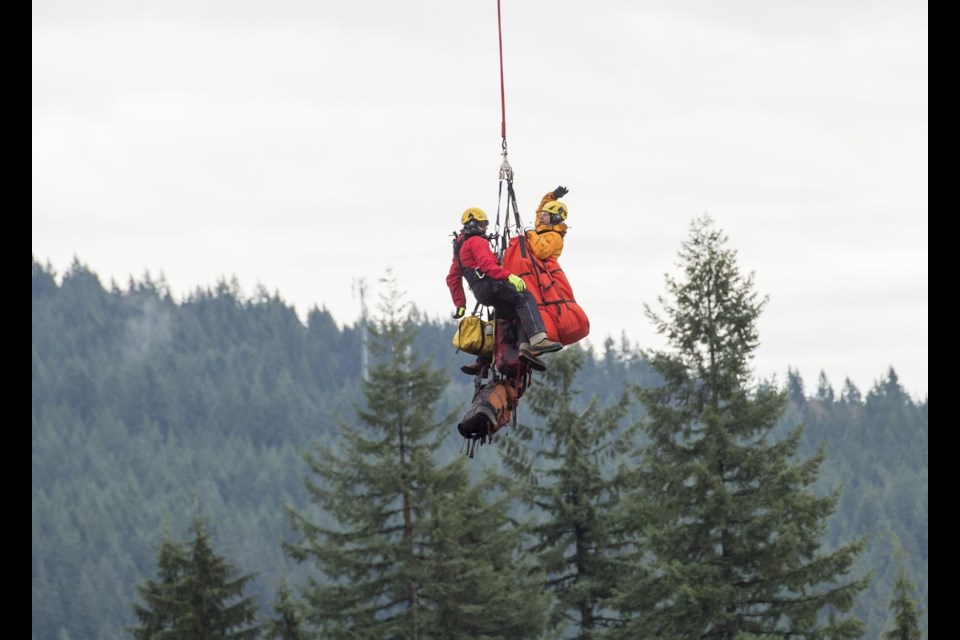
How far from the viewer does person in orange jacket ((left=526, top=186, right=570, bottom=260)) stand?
18.6 metres

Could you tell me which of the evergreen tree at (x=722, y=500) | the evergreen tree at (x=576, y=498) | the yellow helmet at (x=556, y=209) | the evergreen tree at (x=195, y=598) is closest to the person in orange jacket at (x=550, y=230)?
the yellow helmet at (x=556, y=209)

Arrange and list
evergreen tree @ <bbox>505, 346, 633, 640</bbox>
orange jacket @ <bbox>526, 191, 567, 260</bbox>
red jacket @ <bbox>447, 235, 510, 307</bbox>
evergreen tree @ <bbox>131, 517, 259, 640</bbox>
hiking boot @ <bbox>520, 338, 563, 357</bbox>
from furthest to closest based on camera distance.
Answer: evergreen tree @ <bbox>505, 346, 633, 640</bbox>
evergreen tree @ <bbox>131, 517, 259, 640</bbox>
orange jacket @ <bbox>526, 191, 567, 260</bbox>
hiking boot @ <bbox>520, 338, 563, 357</bbox>
red jacket @ <bbox>447, 235, 510, 307</bbox>

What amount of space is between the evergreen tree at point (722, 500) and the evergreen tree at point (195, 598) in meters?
8.15

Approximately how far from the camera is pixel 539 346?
18125mm

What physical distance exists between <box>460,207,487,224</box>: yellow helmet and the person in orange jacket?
0.57 metres

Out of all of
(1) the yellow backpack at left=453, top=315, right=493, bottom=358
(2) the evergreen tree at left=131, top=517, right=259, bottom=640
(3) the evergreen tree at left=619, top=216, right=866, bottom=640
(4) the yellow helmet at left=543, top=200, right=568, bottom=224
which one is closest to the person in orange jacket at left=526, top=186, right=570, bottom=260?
(4) the yellow helmet at left=543, top=200, right=568, bottom=224

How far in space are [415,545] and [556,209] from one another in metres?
21.1

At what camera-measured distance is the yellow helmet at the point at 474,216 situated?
18.4 meters

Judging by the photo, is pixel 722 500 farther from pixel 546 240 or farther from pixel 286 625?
pixel 546 240

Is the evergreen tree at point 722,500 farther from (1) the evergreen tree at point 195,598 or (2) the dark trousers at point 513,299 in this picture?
(2) the dark trousers at point 513,299

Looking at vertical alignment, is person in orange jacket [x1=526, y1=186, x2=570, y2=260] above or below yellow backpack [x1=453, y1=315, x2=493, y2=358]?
above

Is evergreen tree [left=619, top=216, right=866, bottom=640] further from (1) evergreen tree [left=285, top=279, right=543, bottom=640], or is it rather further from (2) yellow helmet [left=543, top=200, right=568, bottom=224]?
(2) yellow helmet [left=543, top=200, right=568, bottom=224]

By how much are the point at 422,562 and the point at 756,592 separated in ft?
25.4
